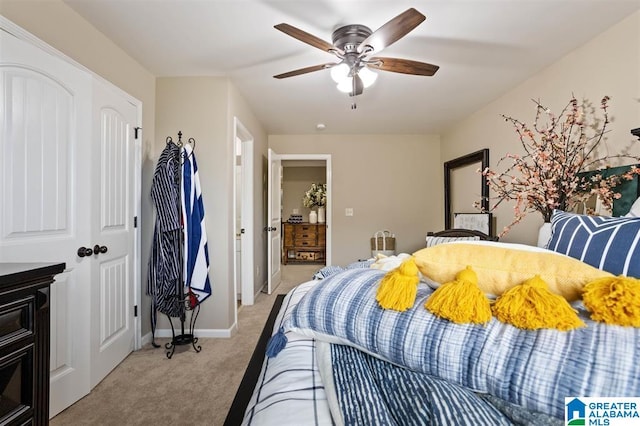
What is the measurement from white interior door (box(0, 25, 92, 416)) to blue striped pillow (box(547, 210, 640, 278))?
2.44 meters

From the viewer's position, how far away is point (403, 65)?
7.04 ft

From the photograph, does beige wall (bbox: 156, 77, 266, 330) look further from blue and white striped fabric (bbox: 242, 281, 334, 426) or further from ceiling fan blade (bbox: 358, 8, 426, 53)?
blue and white striped fabric (bbox: 242, 281, 334, 426)

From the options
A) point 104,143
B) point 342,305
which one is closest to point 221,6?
point 104,143

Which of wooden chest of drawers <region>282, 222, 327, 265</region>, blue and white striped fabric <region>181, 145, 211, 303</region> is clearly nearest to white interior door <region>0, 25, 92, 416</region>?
blue and white striped fabric <region>181, 145, 211, 303</region>

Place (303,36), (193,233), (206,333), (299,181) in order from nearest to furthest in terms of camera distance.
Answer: (303,36)
(193,233)
(206,333)
(299,181)

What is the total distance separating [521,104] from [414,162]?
212 centimetres

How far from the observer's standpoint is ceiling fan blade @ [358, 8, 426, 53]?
1566mm

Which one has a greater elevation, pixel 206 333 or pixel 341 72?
pixel 341 72

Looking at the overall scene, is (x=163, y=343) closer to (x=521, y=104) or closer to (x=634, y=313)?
(x=634, y=313)

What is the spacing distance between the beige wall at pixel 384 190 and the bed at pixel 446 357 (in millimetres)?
4207

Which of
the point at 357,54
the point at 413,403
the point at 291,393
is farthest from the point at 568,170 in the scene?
the point at 291,393

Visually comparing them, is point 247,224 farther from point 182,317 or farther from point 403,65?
point 403,65

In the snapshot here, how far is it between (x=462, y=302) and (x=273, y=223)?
13.2ft

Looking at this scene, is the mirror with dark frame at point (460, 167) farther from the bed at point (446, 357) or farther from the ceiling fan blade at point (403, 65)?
the bed at point (446, 357)
